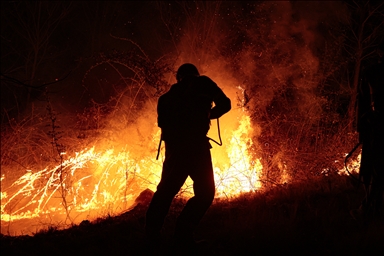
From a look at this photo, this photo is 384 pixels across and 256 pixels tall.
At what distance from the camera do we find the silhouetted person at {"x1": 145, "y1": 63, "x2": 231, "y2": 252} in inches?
133

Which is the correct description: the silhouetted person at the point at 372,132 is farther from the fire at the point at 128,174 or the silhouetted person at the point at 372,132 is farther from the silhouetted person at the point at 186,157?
the fire at the point at 128,174

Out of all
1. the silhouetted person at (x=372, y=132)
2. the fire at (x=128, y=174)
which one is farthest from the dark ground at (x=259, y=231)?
the fire at (x=128, y=174)

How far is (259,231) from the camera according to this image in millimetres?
3848

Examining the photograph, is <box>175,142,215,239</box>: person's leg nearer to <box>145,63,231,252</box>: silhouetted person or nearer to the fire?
<box>145,63,231,252</box>: silhouetted person

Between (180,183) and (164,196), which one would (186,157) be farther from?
(164,196)

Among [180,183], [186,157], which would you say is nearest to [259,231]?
[180,183]

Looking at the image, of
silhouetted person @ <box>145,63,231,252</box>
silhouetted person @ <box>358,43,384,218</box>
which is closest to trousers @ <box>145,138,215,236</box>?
silhouetted person @ <box>145,63,231,252</box>

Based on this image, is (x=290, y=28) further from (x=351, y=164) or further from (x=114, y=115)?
(x=114, y=115)

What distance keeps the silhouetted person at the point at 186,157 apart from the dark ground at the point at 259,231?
31 centimetres

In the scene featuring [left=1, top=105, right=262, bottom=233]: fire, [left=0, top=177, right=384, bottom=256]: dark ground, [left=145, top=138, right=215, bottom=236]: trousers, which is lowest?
[left=0, top=177, right=384, bottom=256]: dark ground

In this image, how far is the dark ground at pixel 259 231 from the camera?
3504 millimetres

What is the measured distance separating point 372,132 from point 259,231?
158 cm

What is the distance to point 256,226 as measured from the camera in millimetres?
4027

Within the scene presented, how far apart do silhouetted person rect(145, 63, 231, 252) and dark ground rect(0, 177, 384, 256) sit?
31cm
